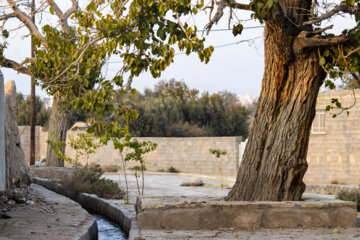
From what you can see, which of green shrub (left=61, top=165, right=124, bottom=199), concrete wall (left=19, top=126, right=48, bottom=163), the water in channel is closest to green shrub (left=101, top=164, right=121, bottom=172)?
concrete wall (left=19, top=126, right=48, bottom=163)

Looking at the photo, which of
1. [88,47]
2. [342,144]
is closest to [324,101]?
[342,144]

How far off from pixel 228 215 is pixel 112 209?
4281 millimetres

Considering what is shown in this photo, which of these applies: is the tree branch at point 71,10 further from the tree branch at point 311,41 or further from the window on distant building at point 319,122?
the tree branch at point 311,41

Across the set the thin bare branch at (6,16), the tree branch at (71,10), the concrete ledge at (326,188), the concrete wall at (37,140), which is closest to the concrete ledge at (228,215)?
the concrete ledge at (326,188)

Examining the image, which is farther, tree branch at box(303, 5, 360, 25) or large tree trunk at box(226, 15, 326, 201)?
large tree trunk at box(226, 15, 326, 201)

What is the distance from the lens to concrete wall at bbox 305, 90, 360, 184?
769 inches

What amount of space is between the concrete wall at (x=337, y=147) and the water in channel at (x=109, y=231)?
11318 mm

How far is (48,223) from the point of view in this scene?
8.20 meters

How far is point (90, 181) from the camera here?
1600 cm

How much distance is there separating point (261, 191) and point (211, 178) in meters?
15.9

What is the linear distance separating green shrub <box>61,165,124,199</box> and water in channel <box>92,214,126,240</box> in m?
3.03

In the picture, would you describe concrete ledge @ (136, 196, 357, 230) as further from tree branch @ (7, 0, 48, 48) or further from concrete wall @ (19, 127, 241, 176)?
concrete wall @ (19, 127, 241, 176)

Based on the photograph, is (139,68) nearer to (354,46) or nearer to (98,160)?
(354,46)

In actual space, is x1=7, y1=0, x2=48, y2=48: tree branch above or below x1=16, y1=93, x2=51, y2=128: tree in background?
above
